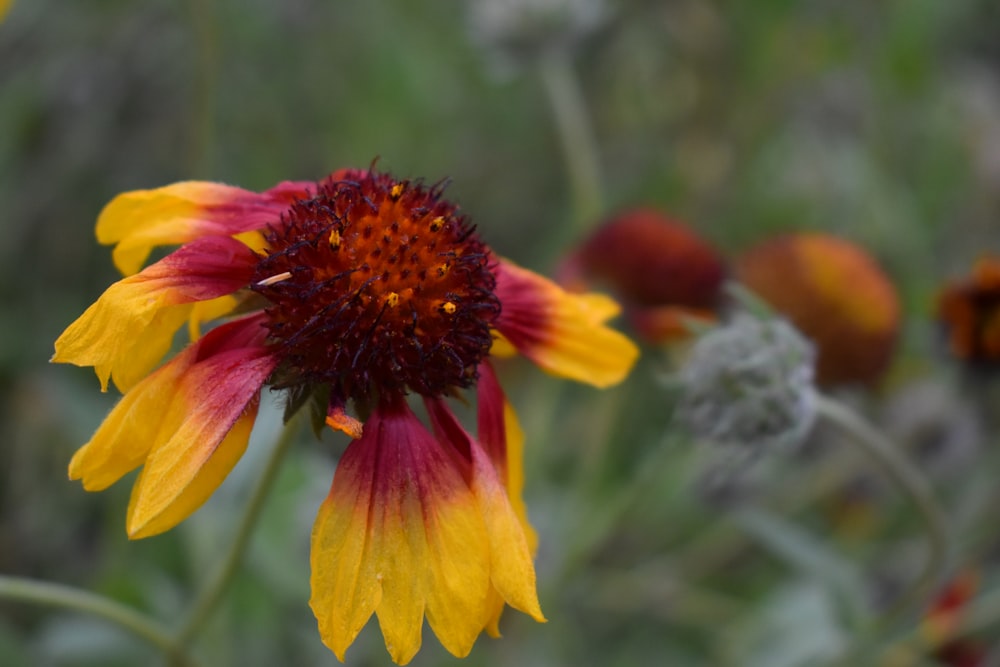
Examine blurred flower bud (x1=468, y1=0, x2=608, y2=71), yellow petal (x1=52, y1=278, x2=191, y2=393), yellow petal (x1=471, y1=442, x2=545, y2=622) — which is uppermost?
blurred flower bud (x1=468, y1=0, x2=608, y2=71)

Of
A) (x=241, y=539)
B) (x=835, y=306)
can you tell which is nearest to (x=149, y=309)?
(x=241, y=539)

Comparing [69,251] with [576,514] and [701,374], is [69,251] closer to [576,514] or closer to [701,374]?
[576,514]

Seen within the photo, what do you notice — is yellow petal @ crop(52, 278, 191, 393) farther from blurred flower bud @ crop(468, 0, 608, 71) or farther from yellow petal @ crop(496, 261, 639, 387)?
blurred flower bud @ crop(468, 0, 608, 71)

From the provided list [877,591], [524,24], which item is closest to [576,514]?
[877,591]

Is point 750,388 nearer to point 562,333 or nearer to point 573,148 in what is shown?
point 562,333

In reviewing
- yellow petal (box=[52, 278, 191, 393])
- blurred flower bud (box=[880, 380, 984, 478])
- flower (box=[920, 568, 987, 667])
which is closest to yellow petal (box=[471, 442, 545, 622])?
yellow petal (box=[52, 278, 191, 393])
